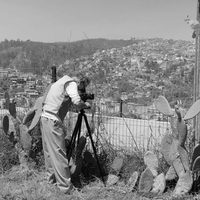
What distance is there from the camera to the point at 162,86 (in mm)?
7707

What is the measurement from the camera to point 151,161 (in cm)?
482

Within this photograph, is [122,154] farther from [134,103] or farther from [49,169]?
[134,103]

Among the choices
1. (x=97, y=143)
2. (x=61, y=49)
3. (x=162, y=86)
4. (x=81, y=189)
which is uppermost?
(x=61, y=49)

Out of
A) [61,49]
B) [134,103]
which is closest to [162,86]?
[134,103]

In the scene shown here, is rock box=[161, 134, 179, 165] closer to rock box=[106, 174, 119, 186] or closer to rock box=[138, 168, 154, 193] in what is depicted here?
rock box=[138, 168, 154, 193]

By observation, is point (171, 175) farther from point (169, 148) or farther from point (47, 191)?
point (47, 191)

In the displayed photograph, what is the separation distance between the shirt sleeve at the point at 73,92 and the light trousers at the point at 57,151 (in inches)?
17.9

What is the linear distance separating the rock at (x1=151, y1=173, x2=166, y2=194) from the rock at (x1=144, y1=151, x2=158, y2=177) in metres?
0.14

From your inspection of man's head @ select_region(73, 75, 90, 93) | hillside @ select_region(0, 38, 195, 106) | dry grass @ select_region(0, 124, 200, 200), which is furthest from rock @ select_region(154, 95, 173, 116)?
hillside @ select_region(0, 38, 195, 106)

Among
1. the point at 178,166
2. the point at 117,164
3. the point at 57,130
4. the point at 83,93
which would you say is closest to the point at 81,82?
the point at 83,93

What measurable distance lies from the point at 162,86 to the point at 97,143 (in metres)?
2.54

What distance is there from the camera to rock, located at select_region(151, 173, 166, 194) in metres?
4.60

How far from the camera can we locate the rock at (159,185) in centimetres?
460

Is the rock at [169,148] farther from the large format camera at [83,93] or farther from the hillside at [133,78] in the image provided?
the hillside at [133,78]
